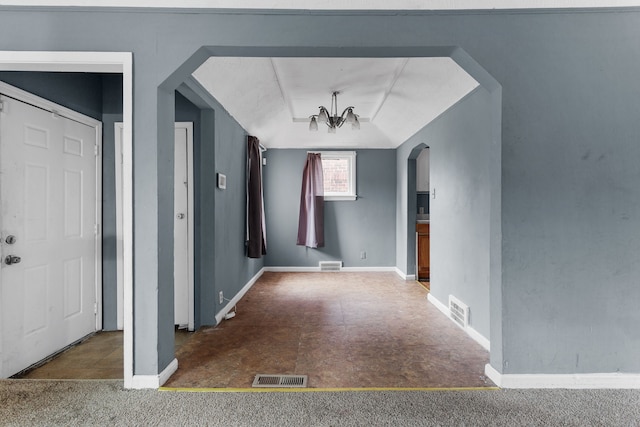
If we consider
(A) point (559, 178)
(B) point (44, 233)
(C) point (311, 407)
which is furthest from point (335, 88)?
(C) point (311, 407)

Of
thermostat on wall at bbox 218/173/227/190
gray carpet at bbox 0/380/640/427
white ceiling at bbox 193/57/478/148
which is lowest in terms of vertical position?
gray carpet at bbox 0/380/640/427

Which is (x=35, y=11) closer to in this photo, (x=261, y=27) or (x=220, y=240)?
(x=261, y=27)

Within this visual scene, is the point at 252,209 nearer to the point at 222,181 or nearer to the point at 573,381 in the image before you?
the point at 222,181

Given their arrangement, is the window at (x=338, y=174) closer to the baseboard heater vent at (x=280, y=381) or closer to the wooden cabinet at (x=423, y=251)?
the wooden cabinet at (x=423, y=251)

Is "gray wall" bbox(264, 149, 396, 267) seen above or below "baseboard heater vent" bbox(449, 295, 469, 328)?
above

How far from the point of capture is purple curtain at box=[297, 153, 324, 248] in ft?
19.5

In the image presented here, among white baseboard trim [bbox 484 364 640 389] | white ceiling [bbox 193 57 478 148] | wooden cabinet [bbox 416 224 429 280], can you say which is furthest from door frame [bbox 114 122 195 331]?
wooden cabinet [bbox 416 224 429 280]

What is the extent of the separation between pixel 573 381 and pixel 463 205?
164 cm

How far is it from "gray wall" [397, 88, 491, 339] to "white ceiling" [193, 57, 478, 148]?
235 millimetres

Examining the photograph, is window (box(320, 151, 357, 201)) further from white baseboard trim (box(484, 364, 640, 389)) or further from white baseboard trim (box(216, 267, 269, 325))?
white baseboard trim (box(484, 364, 640, 389))

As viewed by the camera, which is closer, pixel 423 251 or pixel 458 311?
pixel 458 311

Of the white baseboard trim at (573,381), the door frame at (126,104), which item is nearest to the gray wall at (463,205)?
the white baseboard trim at (573,381)

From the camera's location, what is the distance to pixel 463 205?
333 centimetres

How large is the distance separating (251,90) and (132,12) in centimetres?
152
